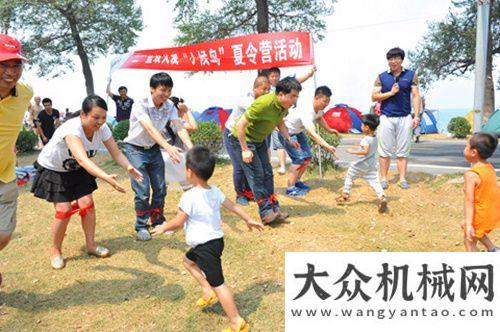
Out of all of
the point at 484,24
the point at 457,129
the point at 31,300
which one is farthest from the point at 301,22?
the point at 31,300

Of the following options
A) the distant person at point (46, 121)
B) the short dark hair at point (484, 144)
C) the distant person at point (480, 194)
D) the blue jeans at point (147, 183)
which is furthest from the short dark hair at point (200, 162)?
the distant person at point (46, 121)

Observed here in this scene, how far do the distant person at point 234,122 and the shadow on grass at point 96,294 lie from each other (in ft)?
7.27

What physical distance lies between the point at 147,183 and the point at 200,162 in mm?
A: 2025

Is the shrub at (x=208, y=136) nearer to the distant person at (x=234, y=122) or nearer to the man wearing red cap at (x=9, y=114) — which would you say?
the distant person at (x=234, y=122)

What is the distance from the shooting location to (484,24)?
6426 mm

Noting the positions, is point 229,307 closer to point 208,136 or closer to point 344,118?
point 208,136

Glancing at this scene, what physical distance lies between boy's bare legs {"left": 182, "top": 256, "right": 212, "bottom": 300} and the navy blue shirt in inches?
175

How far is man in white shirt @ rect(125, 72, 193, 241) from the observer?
15.3 feet

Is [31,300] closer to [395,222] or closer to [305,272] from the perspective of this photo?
[305,272]

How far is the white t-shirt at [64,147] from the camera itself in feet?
13.4

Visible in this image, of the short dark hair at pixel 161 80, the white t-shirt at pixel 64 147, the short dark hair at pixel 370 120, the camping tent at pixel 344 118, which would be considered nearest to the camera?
the white t-shirt at pixel 64 147

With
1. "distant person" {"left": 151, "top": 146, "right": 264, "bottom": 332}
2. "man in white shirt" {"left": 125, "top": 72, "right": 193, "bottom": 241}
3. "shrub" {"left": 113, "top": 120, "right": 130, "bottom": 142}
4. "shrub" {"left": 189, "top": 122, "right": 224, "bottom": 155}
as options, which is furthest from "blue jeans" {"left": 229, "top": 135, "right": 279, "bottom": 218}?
"shrub" {"left": 113, "top": 120, "right": 130, "bottom": 142}

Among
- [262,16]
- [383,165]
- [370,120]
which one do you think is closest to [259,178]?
[370,120]

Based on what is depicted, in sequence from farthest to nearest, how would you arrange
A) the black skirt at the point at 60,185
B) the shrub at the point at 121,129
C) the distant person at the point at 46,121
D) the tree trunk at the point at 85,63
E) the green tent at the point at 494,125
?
the tree trunk at the point at 85,63 → the green tent at the point at 494,125 → the distant person at the point at 46,121 → the shrub at the point at 121,129 → the black skirt at the point at 60,185
